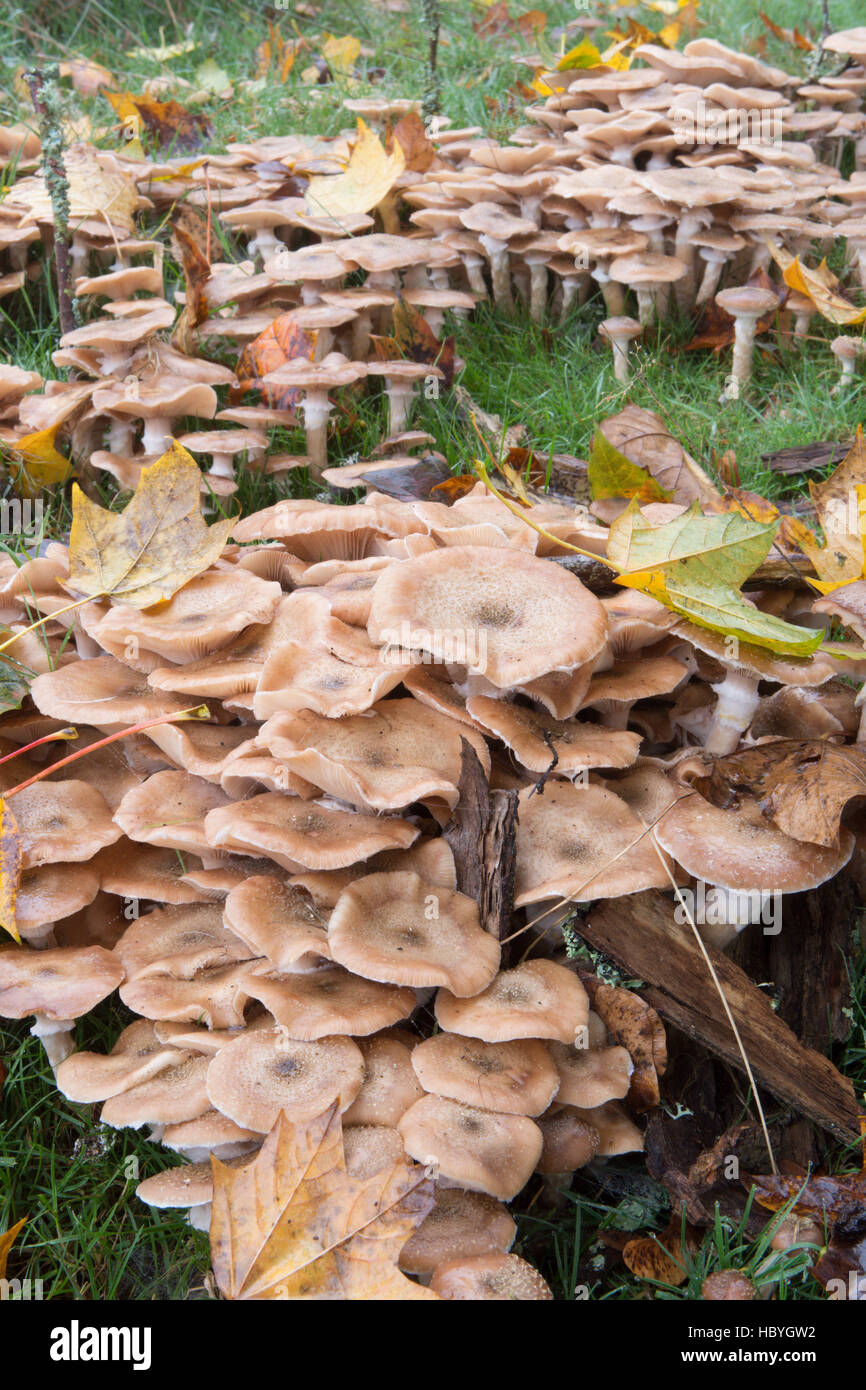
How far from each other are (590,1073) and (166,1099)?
1.11 meters

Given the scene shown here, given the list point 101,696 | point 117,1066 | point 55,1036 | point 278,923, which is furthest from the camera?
point 101,696

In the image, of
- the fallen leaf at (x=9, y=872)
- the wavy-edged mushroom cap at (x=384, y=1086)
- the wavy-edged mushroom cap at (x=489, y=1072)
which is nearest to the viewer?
the wavy-edged mushroom cap at (x=489, y=1072)

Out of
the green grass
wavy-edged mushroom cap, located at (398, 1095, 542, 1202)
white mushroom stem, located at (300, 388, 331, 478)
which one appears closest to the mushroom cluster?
wavy-edged mushroom cap, located at (398, 1095, 542, 1202)

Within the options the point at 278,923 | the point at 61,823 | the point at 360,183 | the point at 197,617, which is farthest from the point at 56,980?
the point at 360,183

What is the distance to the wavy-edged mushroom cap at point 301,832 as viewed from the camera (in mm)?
2947

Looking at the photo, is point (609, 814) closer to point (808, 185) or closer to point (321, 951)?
point (321, 951)

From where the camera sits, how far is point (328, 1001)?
9.61 ft

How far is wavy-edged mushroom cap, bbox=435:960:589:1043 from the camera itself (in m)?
2.75

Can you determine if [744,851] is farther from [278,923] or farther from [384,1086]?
[278,923]

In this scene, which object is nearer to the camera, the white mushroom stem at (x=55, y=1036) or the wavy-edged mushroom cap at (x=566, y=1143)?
the wavy-edged mushroom cap at (x=566, y=1143)

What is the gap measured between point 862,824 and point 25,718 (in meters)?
2.65

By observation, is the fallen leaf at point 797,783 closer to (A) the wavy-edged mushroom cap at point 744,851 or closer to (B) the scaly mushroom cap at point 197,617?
(A) the wavy-edged mushroom cap at point 744,851

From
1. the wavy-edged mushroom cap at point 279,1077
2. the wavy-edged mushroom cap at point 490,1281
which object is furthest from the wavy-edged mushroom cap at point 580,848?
the wavy-edged mushroom cap at point 490,1281

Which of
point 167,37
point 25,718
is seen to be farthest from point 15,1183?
point 167,37
